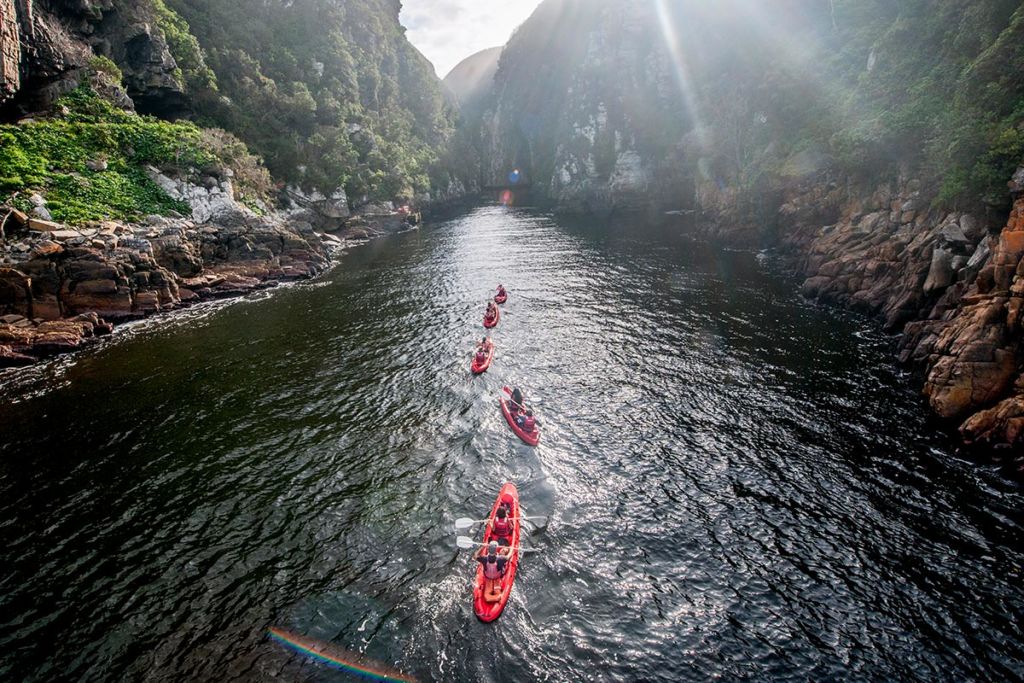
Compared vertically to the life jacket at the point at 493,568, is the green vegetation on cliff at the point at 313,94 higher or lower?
higher

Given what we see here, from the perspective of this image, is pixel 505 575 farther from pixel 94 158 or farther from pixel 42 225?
pixel 94 158

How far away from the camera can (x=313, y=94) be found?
3691 inches

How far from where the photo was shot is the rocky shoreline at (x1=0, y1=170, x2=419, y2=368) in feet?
111

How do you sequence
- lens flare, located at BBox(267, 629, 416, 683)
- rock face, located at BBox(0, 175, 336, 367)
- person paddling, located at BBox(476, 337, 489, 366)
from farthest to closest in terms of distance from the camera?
rock face, located at BBox(0, 175, 336, 367)
person paddling, located at BBox(476, 337, 489, 366)
lens flare, located at BBox(267, 629, 416, 683)

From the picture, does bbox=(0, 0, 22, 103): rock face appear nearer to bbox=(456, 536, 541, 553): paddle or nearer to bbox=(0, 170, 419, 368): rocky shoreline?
bbox=(0, 170, 419, 368): rocky shoreline

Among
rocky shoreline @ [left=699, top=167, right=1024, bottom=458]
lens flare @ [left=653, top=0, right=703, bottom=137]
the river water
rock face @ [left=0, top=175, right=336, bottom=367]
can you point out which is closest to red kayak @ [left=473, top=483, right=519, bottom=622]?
the river water

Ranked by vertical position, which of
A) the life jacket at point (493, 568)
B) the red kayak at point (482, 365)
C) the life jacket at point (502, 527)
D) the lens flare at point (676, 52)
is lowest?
the red kayak at point (482, 365)

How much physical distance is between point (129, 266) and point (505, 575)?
42760 millimetres

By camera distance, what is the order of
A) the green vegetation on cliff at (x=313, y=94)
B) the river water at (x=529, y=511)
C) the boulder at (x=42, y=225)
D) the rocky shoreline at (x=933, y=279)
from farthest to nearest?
1. the green vegetation on cliff at (x=313, y=94)
2. the boulder at (x=42, y=225)
3. the rocky shoreline at (x=933, y=279)
4. the river water at (x=529, y=511)

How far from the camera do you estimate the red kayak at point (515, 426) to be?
21188mm

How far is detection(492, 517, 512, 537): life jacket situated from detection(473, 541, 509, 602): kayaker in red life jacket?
1.29m

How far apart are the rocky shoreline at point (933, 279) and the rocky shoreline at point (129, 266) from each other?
5029cm

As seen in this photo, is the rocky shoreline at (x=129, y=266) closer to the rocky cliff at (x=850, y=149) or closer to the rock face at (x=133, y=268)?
the rock face at (x=133, y=268)

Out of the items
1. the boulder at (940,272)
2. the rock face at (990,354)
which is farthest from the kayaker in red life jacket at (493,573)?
the boulder at (940,272)
